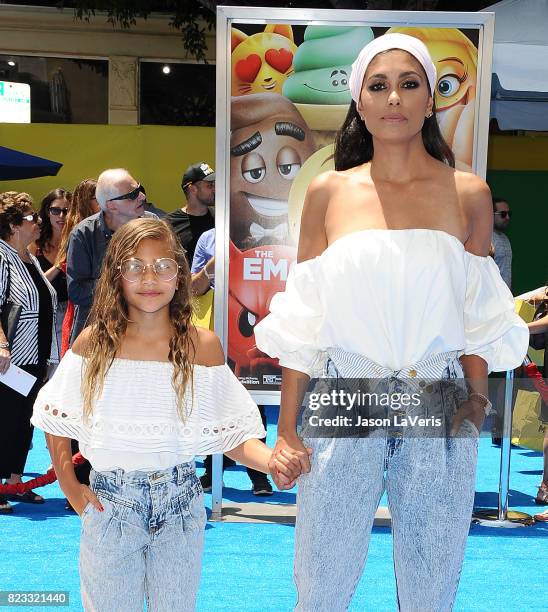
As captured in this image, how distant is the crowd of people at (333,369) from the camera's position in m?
2.37

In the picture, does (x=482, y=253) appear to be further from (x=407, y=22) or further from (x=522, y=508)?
(x=522, y=508)

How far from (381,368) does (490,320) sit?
33cm

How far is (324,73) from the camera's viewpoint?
200 inches

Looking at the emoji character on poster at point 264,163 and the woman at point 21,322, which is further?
the woman at point 21,322

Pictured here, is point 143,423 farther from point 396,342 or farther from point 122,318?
point 396,342

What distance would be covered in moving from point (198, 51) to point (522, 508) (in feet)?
35.6

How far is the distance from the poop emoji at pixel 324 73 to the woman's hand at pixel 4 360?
6.79ft

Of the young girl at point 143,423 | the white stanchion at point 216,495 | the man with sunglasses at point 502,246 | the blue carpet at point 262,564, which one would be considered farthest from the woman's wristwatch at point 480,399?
the man with sunglasses at point 502,246

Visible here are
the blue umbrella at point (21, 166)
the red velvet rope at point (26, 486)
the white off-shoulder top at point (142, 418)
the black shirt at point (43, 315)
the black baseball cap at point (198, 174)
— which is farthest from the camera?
the blue umbrella at point (21, 166)

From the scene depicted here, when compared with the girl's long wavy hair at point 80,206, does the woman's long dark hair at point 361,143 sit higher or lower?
higher

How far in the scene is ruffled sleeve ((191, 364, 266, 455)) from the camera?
2.67m

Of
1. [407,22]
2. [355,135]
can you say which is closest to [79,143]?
[407,22]

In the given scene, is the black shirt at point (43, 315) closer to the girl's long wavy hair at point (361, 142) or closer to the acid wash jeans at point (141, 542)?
the acid wash jeans at point (141, 542)

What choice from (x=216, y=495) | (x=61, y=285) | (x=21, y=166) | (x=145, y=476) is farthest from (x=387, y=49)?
(x=21, y=166)
